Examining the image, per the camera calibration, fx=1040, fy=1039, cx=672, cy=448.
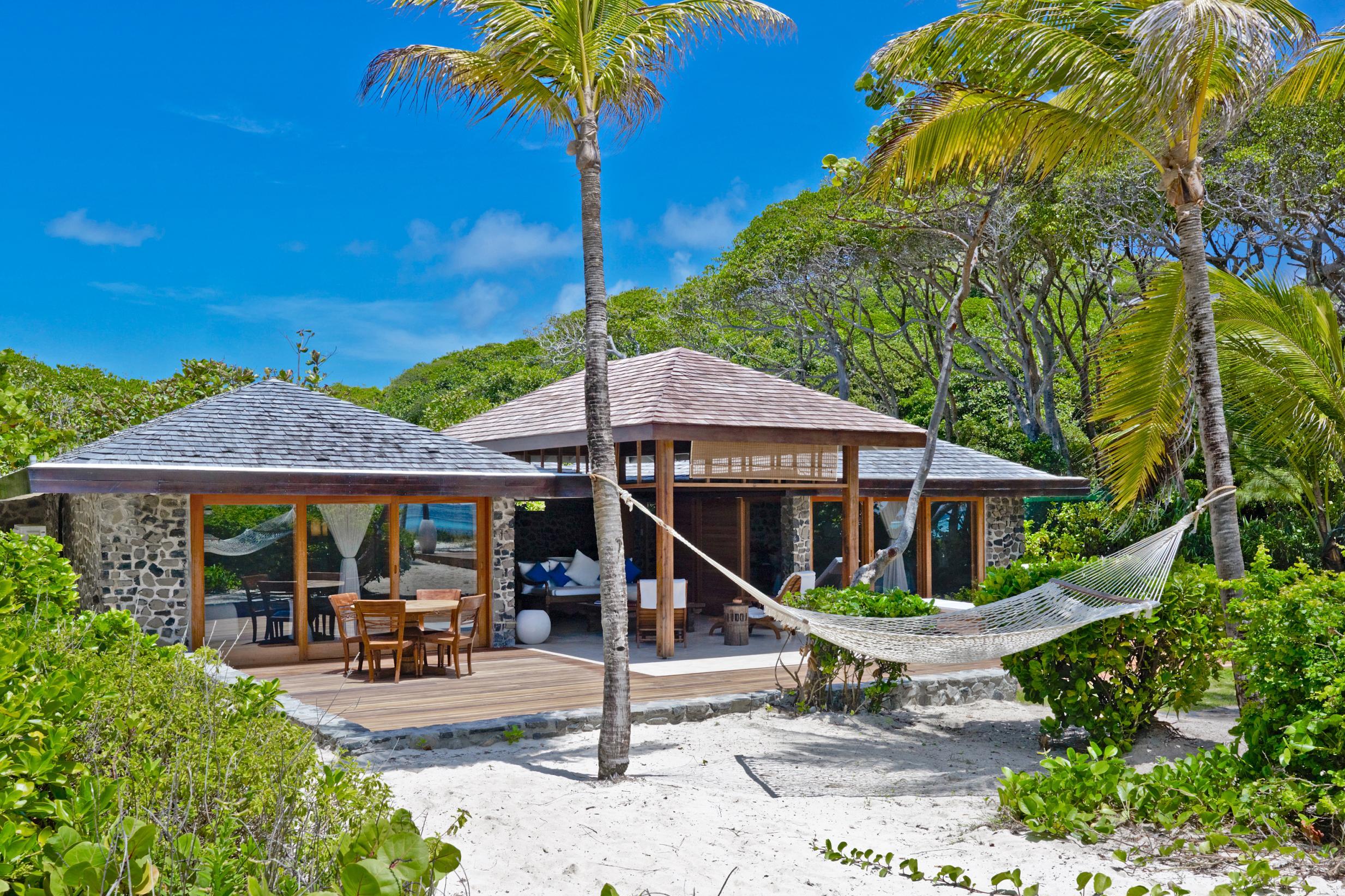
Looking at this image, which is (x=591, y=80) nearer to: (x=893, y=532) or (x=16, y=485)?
(x=16, y=485)

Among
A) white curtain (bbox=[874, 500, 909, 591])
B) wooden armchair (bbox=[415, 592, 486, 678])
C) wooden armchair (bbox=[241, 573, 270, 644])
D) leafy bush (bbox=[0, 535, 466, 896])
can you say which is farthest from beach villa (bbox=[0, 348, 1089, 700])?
leafy bush (bbox=[0, 535, 466, 896])

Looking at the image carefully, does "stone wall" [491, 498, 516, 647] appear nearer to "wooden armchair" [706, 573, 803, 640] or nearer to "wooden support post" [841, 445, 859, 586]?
"wooden armchair" [706, 573, 803, 640]

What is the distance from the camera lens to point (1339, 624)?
463cm

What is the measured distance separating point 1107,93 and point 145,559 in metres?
9.22

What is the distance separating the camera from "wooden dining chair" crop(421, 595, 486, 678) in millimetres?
9445

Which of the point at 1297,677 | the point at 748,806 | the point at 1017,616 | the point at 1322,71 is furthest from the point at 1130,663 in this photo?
the point at 1322,71

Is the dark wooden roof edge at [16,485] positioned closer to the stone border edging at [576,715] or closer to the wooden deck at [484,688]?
the stone border edging at [576,715]

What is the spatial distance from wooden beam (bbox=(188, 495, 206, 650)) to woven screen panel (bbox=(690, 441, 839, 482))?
5196 millimetres

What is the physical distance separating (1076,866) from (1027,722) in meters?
4.43

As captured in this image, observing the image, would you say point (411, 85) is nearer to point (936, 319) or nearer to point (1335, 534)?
point (1335, 534)

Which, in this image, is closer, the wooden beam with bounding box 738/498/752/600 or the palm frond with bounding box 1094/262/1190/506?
the palm frond with bounding box 1094/262/1190/506

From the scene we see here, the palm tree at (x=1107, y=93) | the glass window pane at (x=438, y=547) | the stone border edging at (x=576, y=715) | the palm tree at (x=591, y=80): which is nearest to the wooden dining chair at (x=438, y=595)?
the glass window pane at (x=438, y=547)

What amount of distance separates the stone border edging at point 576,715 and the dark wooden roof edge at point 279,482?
69.7 inches

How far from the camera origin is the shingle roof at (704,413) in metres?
11.0
